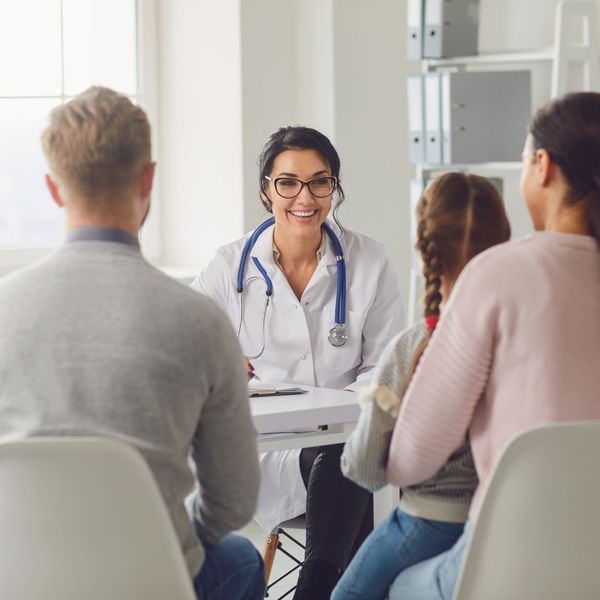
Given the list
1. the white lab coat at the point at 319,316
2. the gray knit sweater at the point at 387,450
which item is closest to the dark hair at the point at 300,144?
the white lab coat at the point at 319,316

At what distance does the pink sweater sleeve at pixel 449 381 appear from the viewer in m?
1.44

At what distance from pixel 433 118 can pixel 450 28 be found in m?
0.30

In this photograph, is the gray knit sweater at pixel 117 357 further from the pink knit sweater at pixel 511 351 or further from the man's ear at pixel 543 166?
the man's ear at pixel 543 166

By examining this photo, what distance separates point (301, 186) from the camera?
2.73m

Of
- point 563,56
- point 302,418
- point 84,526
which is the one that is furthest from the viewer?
point 563,56

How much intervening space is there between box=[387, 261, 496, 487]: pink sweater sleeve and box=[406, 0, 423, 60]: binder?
237 centimetres

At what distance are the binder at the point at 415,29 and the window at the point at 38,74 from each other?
3.14 ft

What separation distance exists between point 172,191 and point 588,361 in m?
2.82

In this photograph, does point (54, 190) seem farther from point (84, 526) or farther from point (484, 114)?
point (484, 114)

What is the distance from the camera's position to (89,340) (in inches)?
53.9

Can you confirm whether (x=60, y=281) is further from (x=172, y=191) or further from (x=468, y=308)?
(x=172, y=191)

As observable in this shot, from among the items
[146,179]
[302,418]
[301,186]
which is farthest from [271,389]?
[146,179]

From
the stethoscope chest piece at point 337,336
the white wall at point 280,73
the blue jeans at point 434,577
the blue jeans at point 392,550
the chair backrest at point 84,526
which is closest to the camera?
the chair backrest at point 84,526

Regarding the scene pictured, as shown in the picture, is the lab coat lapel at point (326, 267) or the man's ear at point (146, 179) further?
the lab coat lapel at point (326, 267)
